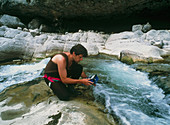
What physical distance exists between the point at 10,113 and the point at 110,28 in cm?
1602

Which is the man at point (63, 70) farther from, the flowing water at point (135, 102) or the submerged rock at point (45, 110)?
the flowing water at point (135, 102)

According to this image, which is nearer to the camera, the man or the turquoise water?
the turquoise water

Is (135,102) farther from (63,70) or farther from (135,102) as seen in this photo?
(63,70)

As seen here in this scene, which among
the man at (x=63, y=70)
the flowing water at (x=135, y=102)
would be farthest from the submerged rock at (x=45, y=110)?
the flowing water at (x=135, y=102)

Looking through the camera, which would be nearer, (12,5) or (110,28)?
(12,5)

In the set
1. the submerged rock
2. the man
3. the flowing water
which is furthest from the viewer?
the man

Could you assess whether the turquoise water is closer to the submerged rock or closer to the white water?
the white water

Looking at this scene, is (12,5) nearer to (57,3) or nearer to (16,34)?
(57,3)

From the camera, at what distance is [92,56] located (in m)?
7.75

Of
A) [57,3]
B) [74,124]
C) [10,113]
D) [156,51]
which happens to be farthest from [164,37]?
[57,3]

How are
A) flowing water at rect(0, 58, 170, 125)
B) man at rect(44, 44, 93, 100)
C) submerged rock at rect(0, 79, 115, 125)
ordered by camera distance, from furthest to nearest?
man at rect(44, 44, 93, 100), flowing water at rect(0, 58, 170, 125), submerged rock at rect(0, 79, 115, 125)

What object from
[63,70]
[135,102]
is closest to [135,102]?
[135,102]

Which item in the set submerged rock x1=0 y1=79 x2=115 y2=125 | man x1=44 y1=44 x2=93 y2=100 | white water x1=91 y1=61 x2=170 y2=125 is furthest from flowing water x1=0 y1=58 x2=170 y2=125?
man x1=44 y1=44 x2=93 y2=100

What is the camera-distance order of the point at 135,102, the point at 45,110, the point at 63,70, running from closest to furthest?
the point at 45,110 → the point at 63,70 → the point at 135,102
